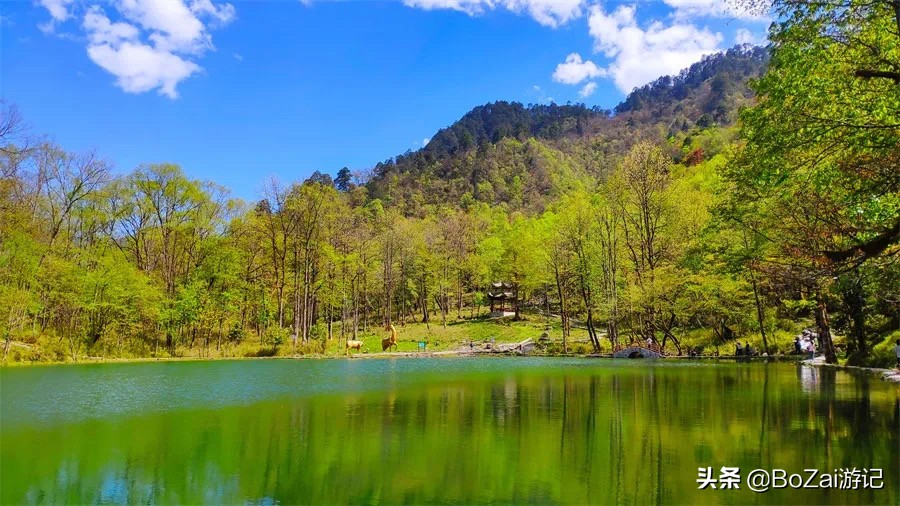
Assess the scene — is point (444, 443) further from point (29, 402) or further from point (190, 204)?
point (190, 204)

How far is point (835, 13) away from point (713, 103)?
15968 centimetres

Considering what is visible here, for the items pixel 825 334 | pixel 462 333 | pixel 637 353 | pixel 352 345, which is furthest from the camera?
pixel 462 333

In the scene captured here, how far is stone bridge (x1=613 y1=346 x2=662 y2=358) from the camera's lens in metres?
34.2

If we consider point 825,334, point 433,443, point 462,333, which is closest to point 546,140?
point 462,333

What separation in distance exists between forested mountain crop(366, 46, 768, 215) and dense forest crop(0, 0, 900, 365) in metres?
42.4

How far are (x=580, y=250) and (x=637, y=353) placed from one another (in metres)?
12.5

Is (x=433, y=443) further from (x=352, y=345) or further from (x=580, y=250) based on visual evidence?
(x=580, y=250)

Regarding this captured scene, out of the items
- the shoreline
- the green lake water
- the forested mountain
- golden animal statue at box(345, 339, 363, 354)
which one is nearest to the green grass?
golden animal statue at box(345, 339, 363, 354)

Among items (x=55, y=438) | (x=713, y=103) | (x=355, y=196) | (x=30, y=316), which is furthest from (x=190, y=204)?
(x=713, y=103)

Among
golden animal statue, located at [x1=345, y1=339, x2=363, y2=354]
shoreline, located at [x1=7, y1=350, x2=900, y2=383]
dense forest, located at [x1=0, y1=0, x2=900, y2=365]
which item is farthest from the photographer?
golden animal statue, located at [x1=345, y1=339, x2=363, y2=354]

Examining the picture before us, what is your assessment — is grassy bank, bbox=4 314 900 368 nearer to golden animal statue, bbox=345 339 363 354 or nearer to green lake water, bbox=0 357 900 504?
golden animal statue, bbox=345 339 363 354

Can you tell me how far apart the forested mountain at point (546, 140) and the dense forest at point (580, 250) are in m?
42.4

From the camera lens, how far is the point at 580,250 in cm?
4547

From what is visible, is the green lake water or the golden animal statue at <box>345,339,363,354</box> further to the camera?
the golden animal statue at <box>345,339,363,354</box>
